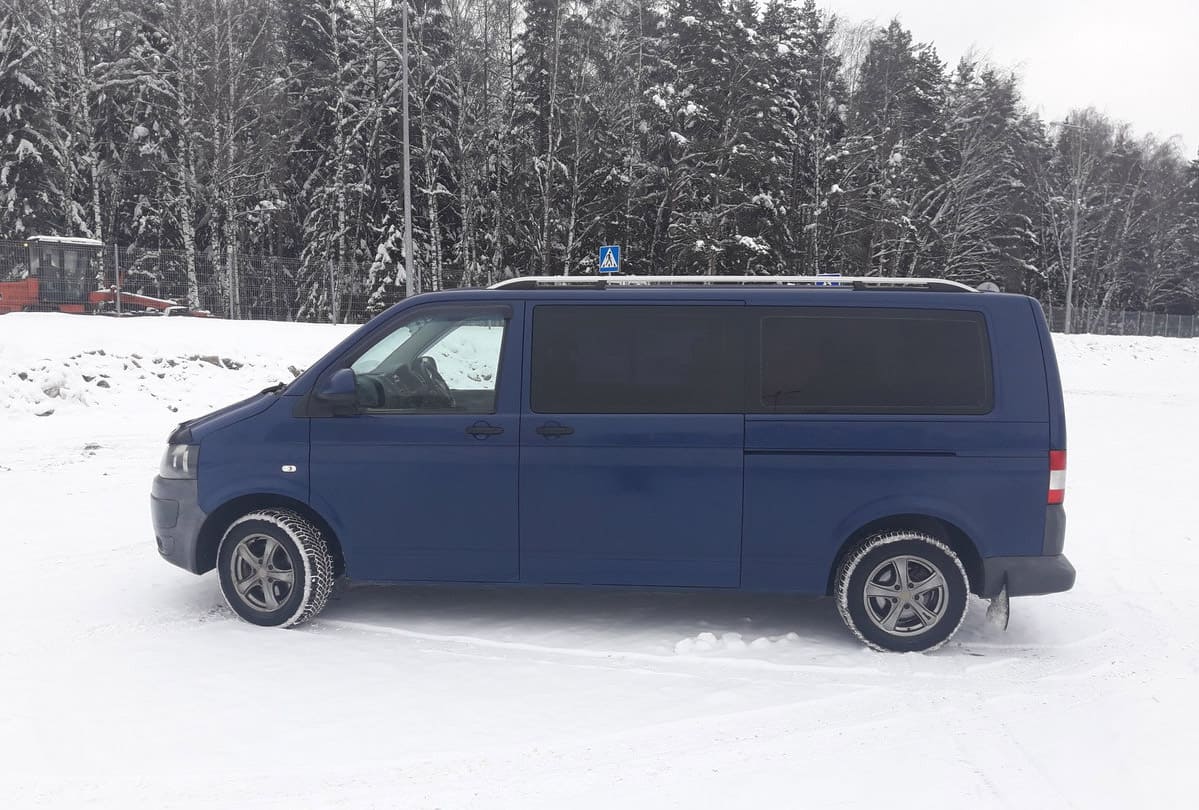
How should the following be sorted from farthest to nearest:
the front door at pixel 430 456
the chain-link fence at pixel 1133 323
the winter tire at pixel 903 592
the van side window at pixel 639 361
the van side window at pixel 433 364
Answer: the chain-link fence at pixel 1133 323 → the van side window at pixel 433 364 → the front door at pixel 430 456 → the van side window at pixel 639 361 → the winter tire at pixel 903 592

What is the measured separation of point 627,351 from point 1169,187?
76.4 m

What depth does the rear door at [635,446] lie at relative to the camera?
5008mm

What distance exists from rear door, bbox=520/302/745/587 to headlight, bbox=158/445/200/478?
77.5 inches

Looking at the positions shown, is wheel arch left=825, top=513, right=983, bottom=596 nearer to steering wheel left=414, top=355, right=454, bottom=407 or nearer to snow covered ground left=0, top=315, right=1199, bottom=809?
snow covered ground left=0, top=315, right=1199, bottom=809

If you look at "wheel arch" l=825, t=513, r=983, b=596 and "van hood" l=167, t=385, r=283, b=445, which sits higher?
"van hood" l=167, t=385, r=283, b=445

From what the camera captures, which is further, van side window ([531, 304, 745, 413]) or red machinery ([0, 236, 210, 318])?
red machinery ([0, 236, 210, 318])

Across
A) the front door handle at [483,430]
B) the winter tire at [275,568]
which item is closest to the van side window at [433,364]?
the front door handle at [483,430]

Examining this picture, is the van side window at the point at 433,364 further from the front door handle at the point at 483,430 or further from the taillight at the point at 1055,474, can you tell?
the taillight at the point at 1055,474

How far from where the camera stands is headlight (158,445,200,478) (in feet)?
17.4

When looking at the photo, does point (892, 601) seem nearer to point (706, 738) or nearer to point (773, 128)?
point (706, 738)

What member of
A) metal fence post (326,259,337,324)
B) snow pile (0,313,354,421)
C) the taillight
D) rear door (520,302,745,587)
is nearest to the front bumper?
rear door (520,302,745,587)

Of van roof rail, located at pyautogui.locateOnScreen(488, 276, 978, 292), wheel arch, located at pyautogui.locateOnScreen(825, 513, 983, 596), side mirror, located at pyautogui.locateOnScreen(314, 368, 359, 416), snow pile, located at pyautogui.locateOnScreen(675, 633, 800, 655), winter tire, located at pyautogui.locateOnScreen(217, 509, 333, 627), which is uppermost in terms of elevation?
van roof rail, located at pyautogui.locateOnScreen(488, 276, 978, 292)

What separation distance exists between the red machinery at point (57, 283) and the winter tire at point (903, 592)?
75.7ft

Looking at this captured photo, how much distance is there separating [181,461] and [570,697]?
9.08 feet
